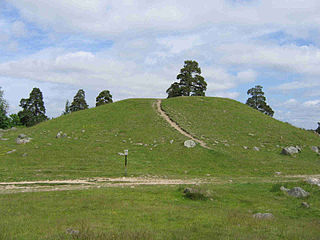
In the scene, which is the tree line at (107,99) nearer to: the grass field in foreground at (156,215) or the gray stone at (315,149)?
the gray stone at (315,149)

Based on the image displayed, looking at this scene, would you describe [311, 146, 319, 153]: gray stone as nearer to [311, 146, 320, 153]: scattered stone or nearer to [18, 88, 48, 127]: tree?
[311, 146, 320, 153]: scattered stone

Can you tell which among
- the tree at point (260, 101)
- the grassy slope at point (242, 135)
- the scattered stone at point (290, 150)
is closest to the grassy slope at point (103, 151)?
the grassy slope at point (242, 135)

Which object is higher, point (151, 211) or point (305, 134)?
point (305, 134)

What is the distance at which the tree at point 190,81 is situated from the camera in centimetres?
6912

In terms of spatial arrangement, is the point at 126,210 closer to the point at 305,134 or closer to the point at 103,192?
the point at 103,192

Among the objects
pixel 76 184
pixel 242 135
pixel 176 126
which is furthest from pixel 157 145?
pixel 76 184

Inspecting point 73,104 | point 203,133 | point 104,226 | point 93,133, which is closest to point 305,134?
point 203,133

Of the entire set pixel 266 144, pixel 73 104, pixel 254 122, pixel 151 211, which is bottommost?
pixel 151 211

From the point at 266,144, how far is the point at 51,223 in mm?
34174

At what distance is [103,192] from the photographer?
16.7 m

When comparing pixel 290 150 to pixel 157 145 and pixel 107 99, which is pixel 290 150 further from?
pixel 107 99

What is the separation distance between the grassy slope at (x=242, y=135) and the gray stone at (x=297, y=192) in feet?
36.0

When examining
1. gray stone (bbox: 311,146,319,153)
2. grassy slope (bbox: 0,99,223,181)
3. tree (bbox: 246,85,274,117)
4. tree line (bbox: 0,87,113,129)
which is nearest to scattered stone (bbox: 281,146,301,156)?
gray stone (bbox: 311,146,319,153)

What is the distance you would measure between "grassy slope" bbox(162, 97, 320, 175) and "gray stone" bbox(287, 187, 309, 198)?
1097 centimetres
